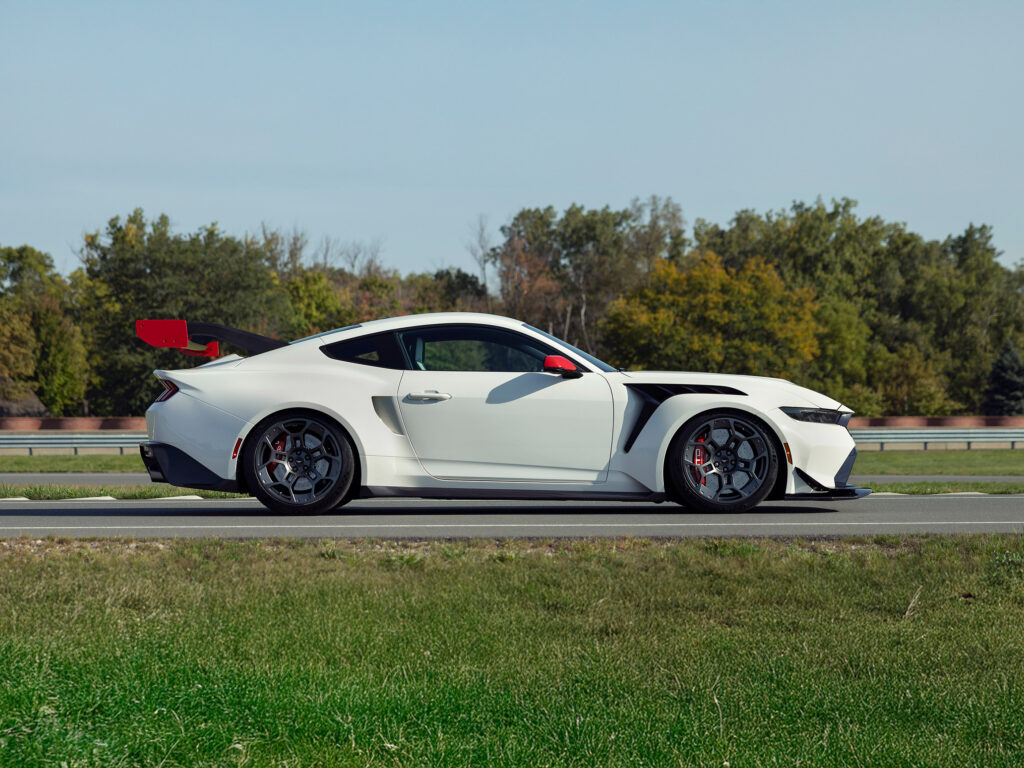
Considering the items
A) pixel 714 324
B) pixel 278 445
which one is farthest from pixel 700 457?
pixel 714 324

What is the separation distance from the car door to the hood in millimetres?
→ 425

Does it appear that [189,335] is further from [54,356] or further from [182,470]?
[54,356]

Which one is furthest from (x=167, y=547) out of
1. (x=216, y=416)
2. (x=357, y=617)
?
(x=357, y=617)

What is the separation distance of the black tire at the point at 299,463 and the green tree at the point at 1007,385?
65.6m

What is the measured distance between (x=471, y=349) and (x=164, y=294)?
53.0m

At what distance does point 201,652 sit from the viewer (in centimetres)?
490

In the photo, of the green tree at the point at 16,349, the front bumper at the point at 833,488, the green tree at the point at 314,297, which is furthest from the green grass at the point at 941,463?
the green tree at the point at 314,297

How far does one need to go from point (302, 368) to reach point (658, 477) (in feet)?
9.89

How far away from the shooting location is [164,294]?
5838 cm

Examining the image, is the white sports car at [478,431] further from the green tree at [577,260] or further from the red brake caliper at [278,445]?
the green tree at [577,260]

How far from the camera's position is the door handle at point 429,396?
28.1 feet

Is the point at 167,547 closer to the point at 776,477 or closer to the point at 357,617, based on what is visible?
the point at 357,617

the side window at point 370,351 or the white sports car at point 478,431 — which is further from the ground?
the side window at point 370,351

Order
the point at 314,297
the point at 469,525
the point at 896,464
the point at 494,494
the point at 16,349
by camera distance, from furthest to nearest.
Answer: the point at 314,297
the point at 16,349
the point at 896,464
the point at 494,494
the point at 469,525
